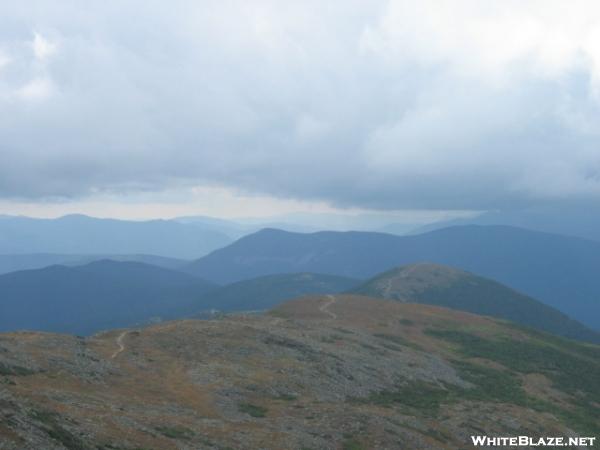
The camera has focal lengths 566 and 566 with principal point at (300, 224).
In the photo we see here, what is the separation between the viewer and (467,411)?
2504 inches

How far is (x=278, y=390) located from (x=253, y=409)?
9.07 metres

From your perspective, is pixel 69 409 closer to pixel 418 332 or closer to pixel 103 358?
pixel 103 358

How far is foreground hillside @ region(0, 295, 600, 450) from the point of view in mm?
38916

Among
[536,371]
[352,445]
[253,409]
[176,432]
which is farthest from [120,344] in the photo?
[536,371]

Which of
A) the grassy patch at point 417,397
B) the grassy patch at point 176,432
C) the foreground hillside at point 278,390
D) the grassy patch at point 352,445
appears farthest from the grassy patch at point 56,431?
the grassy patch at point 417,397

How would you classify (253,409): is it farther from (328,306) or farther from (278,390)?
(328,306)

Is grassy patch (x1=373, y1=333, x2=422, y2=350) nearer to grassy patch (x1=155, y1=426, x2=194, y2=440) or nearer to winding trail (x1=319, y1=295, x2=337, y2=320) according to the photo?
winding trail (x1=319, y1=295, x2=337, y2=320)

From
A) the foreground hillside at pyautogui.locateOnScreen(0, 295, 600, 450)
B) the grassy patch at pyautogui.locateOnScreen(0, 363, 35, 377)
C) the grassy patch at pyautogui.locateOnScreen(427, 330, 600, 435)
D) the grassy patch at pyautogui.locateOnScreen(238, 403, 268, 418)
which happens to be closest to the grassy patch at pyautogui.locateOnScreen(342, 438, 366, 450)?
the foreground hillside at pyautogui.locateOnScreen(0, 295, 600, 450)

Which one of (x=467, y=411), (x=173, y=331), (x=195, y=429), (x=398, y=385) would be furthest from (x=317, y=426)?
(x=173, y=331)

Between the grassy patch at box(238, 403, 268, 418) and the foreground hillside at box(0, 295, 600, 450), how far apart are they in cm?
19

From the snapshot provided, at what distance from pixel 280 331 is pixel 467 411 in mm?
34901

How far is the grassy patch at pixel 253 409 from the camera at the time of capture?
166ft

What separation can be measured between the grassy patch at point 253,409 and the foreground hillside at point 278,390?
0.61ft

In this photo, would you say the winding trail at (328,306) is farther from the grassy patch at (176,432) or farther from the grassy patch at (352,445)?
the grassy patch at (176,432)
